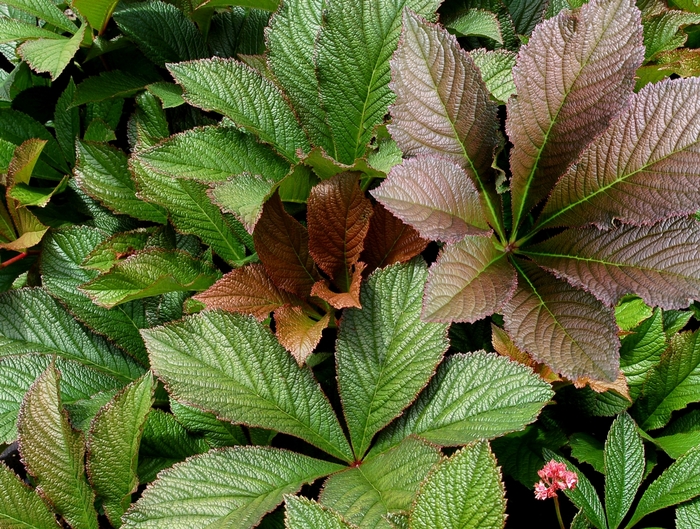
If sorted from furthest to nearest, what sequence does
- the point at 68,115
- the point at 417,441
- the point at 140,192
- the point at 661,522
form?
the point at 68,115 < the point at 140,192 < the point at 661,522 < the point at 417,441

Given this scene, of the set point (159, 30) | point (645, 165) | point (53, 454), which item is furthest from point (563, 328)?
point (159, 30)

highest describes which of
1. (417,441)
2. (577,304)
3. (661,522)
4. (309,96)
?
(309,96)

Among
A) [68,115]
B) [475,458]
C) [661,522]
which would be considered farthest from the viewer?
[68,115]

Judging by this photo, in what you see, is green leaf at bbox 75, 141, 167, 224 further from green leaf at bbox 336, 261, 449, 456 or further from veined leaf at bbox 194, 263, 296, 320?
green leaf at bbox 336, 261, 449, 456

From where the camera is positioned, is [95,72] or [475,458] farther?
[95,72]

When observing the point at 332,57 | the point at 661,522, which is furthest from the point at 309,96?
the point at 661,522

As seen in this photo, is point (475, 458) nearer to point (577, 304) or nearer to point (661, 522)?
point (577, 304)

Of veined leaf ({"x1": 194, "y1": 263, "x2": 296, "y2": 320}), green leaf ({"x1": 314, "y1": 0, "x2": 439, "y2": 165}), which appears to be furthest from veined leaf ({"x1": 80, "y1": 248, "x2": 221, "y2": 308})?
green leaf ({"x1": 314, "y1": 0, "x2": 439, "y2": 165})
